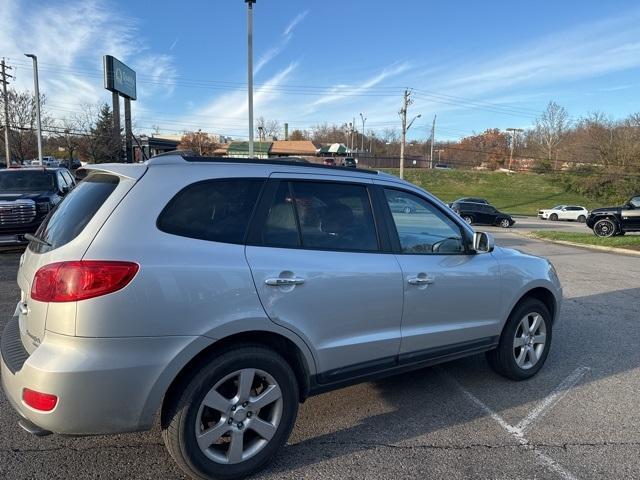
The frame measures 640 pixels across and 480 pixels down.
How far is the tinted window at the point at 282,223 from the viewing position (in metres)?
2.87

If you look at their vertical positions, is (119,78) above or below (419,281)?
above

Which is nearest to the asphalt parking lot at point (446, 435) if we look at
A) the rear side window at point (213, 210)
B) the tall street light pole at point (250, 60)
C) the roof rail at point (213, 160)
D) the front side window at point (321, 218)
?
the front side window at point (321, 218)

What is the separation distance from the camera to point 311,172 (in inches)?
126

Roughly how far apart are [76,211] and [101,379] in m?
0.99

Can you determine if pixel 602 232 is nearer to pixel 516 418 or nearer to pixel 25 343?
pixel 516 418

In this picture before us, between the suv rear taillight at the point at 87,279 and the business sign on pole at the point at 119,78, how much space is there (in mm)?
28384

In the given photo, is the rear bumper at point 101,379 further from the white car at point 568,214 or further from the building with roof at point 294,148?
the building with roof at point 294,148

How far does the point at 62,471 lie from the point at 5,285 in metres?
5.76

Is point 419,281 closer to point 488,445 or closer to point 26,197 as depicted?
point 488,445

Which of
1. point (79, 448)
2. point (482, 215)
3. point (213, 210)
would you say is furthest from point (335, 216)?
point (482, 215)

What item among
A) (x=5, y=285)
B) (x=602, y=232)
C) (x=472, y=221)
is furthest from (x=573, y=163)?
(x=5, y=285)

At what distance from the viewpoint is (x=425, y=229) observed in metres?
3.76

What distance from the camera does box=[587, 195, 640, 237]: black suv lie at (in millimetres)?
20781

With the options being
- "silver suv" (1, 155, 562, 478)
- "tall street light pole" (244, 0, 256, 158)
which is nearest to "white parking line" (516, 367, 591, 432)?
"silver suv" (1, 155, 562, 478)
